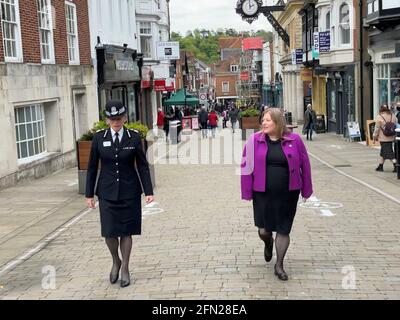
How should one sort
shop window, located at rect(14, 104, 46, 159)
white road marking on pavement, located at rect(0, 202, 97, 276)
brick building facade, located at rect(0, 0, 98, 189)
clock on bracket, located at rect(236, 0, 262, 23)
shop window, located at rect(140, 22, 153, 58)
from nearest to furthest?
white road marking on pavement, located at rect(0, 202, 97, 276)
brick building facade, located at rect(0, 0, 98, 189)
shop window, located at rect(14, 104, 46, 159)
shop window, located at rect(140, 22, 153, 58)
clock on bracket, located at rect(236, 0, 262, 23)

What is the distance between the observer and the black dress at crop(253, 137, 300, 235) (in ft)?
20.0

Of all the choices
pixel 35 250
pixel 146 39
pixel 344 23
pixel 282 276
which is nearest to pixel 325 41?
pixel 344 23

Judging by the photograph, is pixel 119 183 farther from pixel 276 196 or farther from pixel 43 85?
pixel 43 85

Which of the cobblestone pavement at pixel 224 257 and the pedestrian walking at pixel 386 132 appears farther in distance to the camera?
the pedestrian walking at pixel 386 132

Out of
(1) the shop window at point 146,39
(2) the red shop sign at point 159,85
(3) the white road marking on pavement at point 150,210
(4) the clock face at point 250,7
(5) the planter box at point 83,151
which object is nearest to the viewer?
(3) the white road marking on pavement at point 150,210

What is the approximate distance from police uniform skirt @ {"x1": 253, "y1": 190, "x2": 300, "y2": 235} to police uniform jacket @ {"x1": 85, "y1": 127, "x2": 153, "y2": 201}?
114 cm

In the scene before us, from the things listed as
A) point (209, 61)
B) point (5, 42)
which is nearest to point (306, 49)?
point (5, 42)

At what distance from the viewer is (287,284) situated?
6066 mm

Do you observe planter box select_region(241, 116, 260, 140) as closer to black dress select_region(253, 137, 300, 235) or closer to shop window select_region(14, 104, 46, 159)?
shop window select_region(14, 104, 46, 159)

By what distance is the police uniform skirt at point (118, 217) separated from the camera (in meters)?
6.12

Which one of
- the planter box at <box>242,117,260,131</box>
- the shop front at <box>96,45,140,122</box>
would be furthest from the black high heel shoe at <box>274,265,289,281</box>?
the planter box at <box>242,117,260,131</box>

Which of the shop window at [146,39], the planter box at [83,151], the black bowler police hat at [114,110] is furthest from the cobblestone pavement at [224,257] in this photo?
the shop window at [146,39]

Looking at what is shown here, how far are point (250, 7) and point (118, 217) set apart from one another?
130ft

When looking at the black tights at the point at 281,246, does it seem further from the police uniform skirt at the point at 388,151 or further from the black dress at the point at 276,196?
the police uniform skirt at the point at 388,151
